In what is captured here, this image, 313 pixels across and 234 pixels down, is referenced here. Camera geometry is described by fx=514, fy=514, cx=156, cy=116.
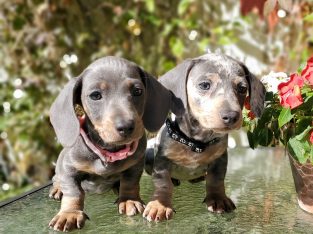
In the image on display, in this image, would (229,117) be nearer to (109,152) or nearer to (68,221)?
(109,152)

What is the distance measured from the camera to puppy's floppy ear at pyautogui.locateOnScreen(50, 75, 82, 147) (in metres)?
1.27

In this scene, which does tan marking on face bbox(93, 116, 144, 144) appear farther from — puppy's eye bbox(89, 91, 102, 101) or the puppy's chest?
the puppy's chest

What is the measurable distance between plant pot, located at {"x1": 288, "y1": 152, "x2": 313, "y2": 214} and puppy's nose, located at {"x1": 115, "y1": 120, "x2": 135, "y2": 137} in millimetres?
536

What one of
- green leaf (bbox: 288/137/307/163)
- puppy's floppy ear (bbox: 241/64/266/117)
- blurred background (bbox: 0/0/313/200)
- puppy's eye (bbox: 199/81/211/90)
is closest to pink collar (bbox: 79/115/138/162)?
puppy's eye (bbox: 199/81/211/90)

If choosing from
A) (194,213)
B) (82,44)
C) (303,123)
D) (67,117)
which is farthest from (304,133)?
(82,44)

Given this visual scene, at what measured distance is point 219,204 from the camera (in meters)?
1.45

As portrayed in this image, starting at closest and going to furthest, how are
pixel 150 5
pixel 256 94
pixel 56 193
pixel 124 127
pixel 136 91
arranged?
1. pixel 124 127
2. pixel 136 91
3. pixel 256 94
4. pixel 56 193
5. pixel 150 5

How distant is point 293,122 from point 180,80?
0.37 m

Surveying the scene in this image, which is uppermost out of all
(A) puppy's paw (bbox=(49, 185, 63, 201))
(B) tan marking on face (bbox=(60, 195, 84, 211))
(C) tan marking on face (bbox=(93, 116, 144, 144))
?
(C) tan marking on face (bbox=(93, 116, 144, 144))

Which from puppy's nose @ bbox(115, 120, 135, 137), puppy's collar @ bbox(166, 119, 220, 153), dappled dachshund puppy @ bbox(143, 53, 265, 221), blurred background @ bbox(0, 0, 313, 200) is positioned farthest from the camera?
blurred background @ bbox(0, 0, 313, 200)

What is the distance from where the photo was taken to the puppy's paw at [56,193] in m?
1.58

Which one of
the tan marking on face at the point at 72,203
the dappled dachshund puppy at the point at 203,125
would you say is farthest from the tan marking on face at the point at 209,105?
the tan marking on face at the point at 72,203

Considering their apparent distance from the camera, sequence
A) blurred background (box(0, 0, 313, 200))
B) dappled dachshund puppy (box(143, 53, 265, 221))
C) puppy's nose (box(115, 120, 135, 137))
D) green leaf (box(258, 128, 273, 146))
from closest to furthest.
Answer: puppy's nose (box(115, 120, 135, 137)) → dappled dachshund puppy (box(143, 53, 265, 221)) → green leaf (box(258, 128, 273, 146)) → blurred background (box(0, 0, 313, 200))

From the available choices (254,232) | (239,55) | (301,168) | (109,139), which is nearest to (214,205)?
(254,232)
